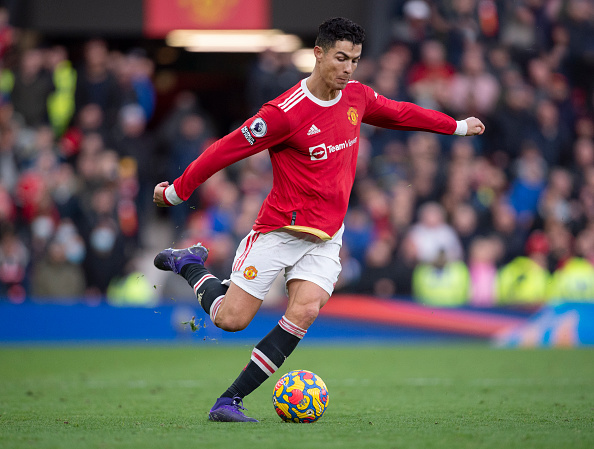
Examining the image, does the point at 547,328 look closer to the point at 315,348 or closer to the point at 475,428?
the point at 315,348

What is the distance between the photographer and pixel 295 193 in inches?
240

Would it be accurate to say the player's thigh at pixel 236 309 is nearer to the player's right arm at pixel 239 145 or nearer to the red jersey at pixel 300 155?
the red jersey at pixel 300 155

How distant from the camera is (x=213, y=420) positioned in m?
Result: 6.02

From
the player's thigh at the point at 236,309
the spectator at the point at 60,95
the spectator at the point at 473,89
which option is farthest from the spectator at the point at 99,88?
the player's thigh at the point at 236,309

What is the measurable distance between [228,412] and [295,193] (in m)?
1.55

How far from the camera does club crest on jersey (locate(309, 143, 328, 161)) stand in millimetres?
6000

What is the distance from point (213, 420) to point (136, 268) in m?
8.46

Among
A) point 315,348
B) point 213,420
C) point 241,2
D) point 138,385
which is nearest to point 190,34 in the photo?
point 241,2

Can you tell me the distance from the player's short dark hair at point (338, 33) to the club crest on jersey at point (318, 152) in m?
0.65

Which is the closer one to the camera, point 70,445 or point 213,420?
point 70,445

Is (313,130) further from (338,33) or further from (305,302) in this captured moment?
(305,302)

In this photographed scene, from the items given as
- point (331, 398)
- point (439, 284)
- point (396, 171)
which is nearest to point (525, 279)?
point (439, 284)

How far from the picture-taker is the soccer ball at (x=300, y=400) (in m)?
5.98

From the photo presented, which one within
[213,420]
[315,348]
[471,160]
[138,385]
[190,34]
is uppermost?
[190,34]
